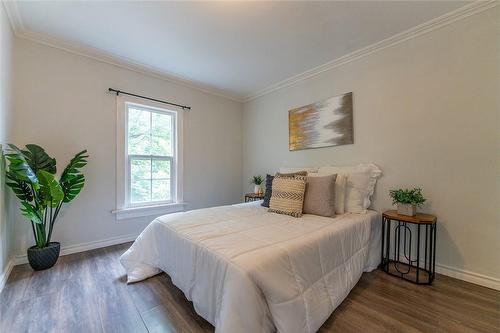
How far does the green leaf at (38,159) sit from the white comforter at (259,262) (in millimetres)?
1313

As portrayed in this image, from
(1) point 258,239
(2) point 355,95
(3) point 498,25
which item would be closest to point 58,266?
(1) point 258,239

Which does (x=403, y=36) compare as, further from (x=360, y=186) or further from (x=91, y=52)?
(x=91, y=52)

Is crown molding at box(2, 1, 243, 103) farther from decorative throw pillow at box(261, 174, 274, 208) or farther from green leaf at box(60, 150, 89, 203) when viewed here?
decorative throw pillow at box(261, 174, 274, 208)

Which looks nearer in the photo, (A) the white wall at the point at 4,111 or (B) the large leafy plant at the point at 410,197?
(A) the white wall at the point at 4,111

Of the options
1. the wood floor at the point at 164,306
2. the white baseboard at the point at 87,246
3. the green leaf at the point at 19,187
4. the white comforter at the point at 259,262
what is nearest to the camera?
the white comforter at the point at 259,262

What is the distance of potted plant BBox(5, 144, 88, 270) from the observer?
191 centimetres

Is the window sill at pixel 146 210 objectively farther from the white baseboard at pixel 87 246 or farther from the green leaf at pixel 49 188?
the green leaf at pixel 49 188

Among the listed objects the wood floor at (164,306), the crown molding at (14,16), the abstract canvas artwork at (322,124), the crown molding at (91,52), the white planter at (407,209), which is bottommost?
the wood floor at (164,306)


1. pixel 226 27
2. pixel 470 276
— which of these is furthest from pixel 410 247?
pixel 226 27

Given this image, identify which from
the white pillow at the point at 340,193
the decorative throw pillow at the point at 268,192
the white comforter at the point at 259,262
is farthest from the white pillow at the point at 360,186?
the decorative throw pillow at the point at 268,192

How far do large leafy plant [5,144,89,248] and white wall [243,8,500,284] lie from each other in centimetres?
315

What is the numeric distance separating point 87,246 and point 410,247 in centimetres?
372

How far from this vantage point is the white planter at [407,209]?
1985 mm

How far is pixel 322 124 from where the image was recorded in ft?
9.57
